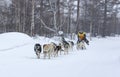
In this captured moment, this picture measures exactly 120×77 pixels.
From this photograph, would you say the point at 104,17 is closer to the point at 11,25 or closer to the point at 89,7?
the point at 89,7

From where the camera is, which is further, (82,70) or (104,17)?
(104,17)

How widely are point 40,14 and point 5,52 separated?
1086 inches

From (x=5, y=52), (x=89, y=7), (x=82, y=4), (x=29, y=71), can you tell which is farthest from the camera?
(x=82, y=4)

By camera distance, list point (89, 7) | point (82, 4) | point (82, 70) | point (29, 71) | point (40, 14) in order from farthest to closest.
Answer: point (82, 4) → point (89, 7) → point (40, 14) → point (82, 70) → point (29, 71)

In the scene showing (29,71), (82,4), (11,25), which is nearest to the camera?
(29,71)

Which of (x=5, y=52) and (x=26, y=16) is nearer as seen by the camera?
(x=5, y=52)

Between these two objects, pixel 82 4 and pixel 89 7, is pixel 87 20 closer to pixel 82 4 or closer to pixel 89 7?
pixel 82 4

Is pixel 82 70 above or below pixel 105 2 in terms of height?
below

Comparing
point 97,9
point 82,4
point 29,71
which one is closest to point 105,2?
point 97,9

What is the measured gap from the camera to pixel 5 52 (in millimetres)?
17188

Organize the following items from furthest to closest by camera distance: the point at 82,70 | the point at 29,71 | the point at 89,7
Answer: the point at 89,7 → the point at 82,70 → the point at 29,71

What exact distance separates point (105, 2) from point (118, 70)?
1822 inches

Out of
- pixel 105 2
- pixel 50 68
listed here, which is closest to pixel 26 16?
pixel 105 2

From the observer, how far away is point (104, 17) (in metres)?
59.8
